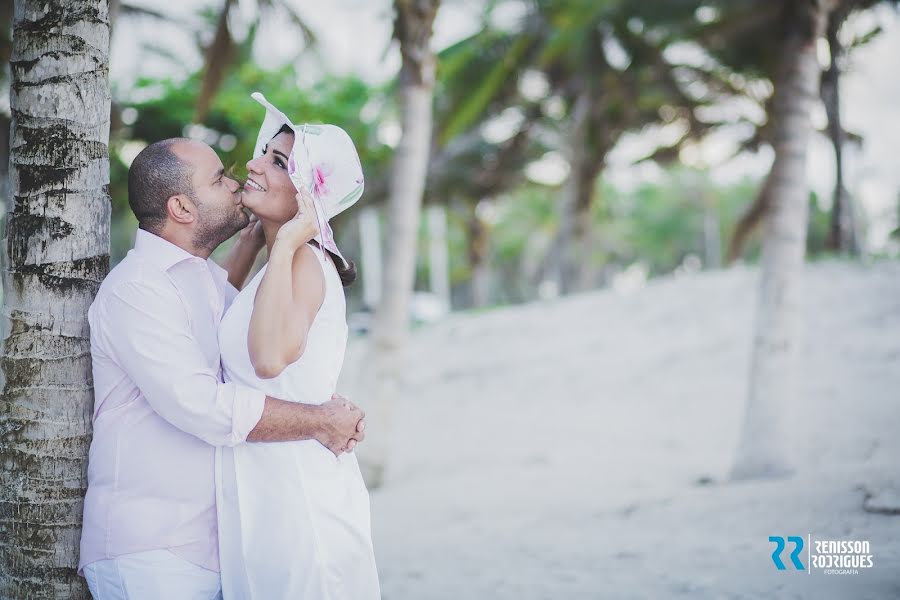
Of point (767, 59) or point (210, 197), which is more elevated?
point (767, 59)

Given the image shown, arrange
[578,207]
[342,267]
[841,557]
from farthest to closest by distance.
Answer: [578,207] < [841,557] < [342,267]

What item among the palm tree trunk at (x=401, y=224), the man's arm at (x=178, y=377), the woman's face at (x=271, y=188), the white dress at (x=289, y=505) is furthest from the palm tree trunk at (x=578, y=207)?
the man's arm at (x=178, y=377)

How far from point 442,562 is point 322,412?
292 cm

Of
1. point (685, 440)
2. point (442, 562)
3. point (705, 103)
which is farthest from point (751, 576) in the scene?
point (705, 103)

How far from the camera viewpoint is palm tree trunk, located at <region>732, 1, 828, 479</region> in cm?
640

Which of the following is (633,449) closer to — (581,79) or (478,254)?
(581,79)

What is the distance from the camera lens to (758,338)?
6555mm

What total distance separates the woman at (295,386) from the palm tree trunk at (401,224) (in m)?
5.17

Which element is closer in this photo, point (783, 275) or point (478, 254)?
point (783, 275)

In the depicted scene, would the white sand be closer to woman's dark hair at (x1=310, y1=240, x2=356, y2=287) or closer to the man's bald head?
woman's dark hair at (x1=310, y1=240, x2=356, y2=287)

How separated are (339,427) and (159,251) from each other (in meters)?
0.75

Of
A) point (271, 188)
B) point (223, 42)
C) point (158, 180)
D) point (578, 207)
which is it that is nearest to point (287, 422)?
point (271, 188)

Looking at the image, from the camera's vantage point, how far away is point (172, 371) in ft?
6.99

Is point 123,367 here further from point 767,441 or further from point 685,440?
point 685,440
